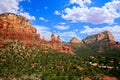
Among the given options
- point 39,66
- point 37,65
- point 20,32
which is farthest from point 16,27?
point 39,66

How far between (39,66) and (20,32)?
56565 mm

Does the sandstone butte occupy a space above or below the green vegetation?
above

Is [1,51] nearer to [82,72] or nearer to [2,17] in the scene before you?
[82,72]

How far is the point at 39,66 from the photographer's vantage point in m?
118

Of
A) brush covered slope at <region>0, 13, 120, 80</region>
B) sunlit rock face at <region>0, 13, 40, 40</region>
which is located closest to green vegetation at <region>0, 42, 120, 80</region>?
brush covered slope at <region>0, 13, 120, 80</region>

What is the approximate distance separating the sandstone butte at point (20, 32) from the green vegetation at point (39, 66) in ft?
33.9

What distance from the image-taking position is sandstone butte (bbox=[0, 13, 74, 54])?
14712cm

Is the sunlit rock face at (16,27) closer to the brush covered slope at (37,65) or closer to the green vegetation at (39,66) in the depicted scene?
the brush covered slope at (37,65)

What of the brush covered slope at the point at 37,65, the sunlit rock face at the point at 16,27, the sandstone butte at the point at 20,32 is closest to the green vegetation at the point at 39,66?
the brush covered slope at the point at 37,65

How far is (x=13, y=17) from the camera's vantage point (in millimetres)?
180875

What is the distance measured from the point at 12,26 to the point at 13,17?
44.7ft

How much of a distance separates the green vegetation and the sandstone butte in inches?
406

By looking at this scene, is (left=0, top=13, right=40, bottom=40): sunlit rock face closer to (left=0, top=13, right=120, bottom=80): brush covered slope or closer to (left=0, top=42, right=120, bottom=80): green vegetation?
(left=0, top=13, right=120, bottom=80): brush covered slope

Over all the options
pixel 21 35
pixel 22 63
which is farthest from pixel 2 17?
pixel 22 63
